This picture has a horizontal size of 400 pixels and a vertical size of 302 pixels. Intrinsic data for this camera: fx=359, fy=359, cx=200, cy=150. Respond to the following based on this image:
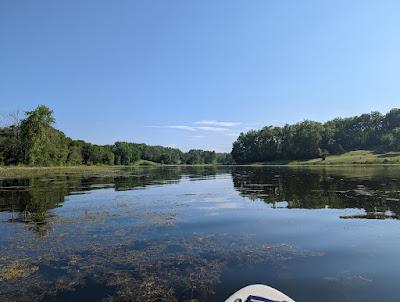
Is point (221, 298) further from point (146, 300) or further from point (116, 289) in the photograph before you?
point (116, 289)

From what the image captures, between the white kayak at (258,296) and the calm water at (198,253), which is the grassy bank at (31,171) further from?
the white kayak at (258,296)

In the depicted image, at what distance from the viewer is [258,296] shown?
7.51 meters

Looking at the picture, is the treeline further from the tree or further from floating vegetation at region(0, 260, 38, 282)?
floating vegetation at region(0, 260, 38, 282)

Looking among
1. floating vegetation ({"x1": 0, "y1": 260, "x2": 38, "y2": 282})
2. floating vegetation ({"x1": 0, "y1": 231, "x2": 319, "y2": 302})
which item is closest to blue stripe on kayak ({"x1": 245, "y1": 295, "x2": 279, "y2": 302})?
floating vegetation ({"x1": 0, "y1": 231, "x2": 319, "y2": 302})

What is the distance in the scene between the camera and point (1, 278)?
1104 centimetres

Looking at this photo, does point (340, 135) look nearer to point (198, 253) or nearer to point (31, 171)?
point (31, 171)

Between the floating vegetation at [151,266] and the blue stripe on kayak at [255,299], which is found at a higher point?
the blue stripe on kayak at [255,299]

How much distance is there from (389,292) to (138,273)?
719 centimetres

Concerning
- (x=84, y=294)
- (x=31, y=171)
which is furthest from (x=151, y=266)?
(x=31, y=171)

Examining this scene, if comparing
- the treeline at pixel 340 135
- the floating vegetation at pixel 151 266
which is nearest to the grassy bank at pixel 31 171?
the floating vegetation at pixel 151 266

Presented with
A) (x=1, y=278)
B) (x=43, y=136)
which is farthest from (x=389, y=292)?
(x=43, y=136)

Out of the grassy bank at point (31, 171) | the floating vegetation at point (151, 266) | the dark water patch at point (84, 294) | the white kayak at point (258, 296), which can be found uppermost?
the grassy bank at point (31, 171)

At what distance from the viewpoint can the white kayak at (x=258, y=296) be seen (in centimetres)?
737

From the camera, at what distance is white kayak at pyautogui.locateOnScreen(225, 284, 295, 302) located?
24.2 feet
